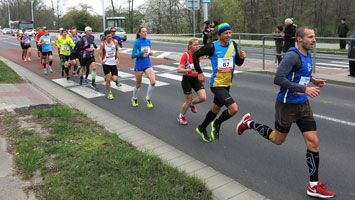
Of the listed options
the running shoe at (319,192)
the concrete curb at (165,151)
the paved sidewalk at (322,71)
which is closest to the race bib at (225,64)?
the concrete curb at (165,151)

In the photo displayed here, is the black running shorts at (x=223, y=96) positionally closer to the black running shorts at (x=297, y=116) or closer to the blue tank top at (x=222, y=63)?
the blue tank top at (x=222, y=63)

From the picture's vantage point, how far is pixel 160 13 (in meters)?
65.0

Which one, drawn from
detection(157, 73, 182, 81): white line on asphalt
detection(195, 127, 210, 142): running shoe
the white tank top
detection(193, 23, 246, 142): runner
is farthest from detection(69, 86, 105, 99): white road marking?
detection(193, 23, 246, 142): runner

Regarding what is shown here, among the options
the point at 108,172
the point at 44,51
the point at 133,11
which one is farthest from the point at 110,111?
the point at 133,11

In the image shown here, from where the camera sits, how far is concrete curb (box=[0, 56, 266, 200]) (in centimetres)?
434

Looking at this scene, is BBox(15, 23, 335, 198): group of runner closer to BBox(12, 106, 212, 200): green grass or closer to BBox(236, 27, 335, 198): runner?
BBox(236, 27, 335, 198): runner

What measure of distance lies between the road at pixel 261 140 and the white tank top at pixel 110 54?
101cm

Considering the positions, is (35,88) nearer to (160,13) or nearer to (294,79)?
(294,79)

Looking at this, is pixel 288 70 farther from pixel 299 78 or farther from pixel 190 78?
pixel 190 78

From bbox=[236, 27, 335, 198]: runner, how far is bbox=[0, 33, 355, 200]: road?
35 cm

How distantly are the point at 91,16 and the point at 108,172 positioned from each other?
233 ft

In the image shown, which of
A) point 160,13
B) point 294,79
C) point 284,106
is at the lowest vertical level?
point 284,106

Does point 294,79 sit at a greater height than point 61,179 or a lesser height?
greater

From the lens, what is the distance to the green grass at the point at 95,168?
13.4 ft
